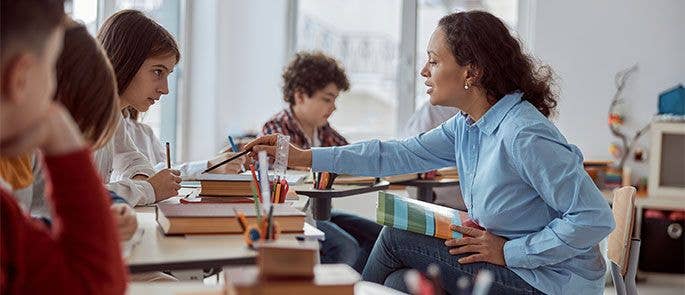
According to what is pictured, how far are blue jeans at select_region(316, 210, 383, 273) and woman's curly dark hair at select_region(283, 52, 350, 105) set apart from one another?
80 centimetres

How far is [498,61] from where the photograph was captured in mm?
2434

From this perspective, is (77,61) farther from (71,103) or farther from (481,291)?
(481,291)

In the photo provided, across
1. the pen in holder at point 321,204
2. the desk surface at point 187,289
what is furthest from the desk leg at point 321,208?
the desk surface at point 187,289

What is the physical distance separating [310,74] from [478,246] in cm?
228

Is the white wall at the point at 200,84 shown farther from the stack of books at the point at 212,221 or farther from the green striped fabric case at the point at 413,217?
the stack of books at the point at 212,221

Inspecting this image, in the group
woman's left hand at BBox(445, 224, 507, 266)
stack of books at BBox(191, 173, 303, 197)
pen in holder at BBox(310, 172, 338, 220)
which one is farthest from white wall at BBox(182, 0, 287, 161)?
woman's left hand at BBox(445, 224, 507, 266)

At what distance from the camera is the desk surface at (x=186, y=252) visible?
1604mm

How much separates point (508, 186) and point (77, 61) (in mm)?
1132

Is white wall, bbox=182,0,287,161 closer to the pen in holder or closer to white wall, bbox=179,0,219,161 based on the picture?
white wall, bbox=179,0,219,161

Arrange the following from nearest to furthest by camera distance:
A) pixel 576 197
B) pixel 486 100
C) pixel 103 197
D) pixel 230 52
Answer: pixel 103 197 → pixel 576 197 → pixel 486 100 → pixel 230 52

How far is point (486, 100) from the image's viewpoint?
248 cm

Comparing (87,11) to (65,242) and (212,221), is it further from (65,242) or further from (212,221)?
(65,242)

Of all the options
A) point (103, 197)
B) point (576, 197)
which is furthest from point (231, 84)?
point (103, 197)

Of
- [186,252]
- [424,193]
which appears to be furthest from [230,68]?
[186,252]
